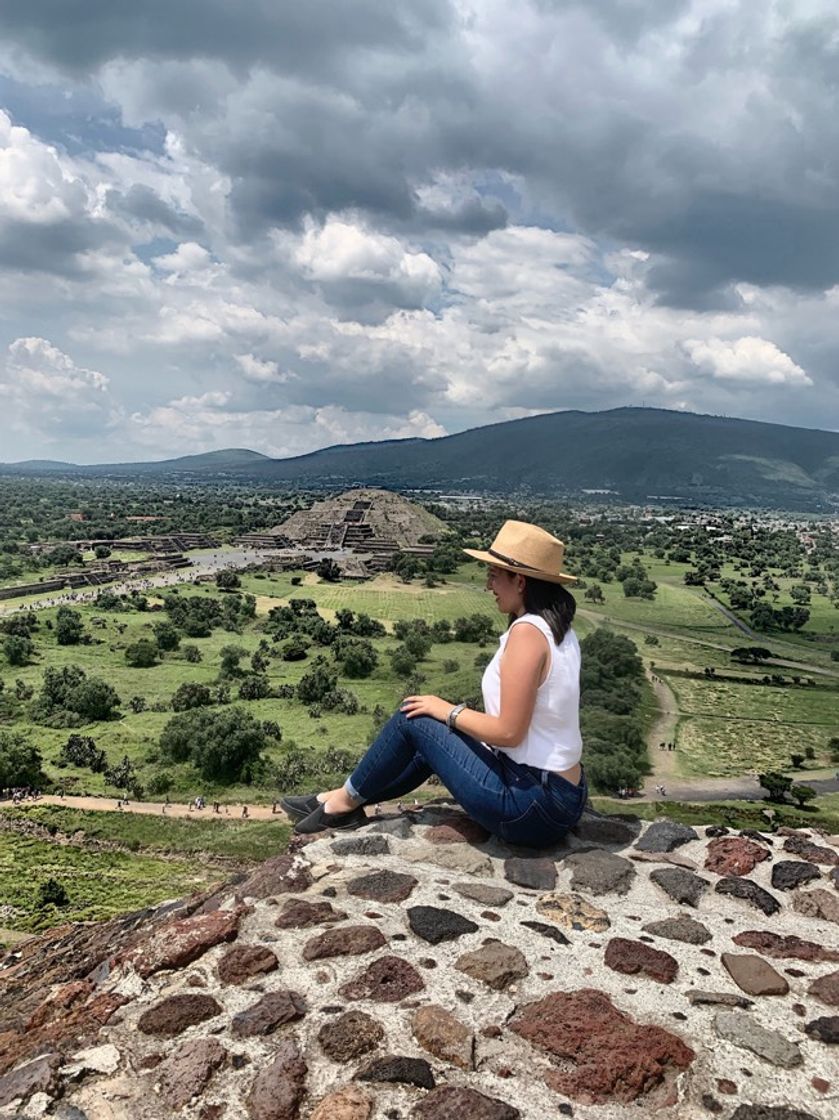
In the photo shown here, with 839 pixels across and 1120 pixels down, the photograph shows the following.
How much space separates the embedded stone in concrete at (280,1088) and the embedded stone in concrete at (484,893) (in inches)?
60.7

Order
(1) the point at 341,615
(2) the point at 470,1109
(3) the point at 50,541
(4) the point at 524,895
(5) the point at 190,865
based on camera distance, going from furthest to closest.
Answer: (3) the point at 50,541 < (1) the point at 341,615 < (5) the point at 190,865 < (4) the point at 524,895 < (2) the point at 470,1109

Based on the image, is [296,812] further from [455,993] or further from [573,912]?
[455,993]

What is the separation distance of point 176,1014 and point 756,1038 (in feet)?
8.31

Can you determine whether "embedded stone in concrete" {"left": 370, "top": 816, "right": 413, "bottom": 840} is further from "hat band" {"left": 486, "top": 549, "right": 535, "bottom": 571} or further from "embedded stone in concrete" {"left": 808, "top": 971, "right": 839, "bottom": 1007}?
"embedded stone in concrete" {"left": 808, "top": 971, "right": 839, "bottom": 1007}

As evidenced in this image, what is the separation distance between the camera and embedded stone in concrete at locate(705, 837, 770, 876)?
4.90 m

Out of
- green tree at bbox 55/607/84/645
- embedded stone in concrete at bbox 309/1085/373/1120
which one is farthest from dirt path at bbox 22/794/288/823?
green tree at bbox 55/607/84/645

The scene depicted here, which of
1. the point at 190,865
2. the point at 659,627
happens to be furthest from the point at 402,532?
the point at 190,865

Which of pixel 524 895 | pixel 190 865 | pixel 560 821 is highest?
pixel 560 821

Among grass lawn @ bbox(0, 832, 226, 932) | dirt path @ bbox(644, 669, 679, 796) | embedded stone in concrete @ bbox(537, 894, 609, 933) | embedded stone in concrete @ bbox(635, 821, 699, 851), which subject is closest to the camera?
embedded stone in concrete @ bbox(537, 894, 609, 933)

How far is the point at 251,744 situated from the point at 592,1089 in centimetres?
2498

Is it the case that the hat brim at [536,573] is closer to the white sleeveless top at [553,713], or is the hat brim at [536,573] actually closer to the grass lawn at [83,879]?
the white sleeveless top at [553,713]

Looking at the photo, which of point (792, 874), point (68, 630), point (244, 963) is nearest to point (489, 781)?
point (244, 963)

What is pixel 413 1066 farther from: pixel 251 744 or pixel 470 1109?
pixel 251 744

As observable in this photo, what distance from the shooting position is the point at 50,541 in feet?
309
